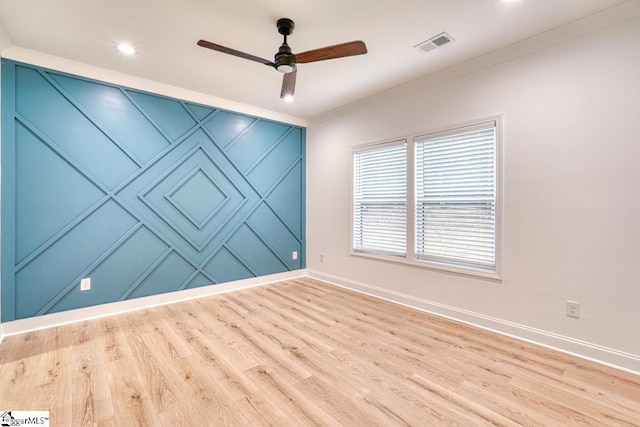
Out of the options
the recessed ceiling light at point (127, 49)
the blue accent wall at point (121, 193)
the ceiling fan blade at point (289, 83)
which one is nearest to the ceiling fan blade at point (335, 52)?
the ceiling fan blade at point (289, 83)

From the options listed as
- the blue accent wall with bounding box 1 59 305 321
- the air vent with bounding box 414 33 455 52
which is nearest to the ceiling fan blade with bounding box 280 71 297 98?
the air vent with bounding box 414 33 455 52

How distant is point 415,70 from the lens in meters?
3.13

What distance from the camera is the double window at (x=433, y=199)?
2.89 meters

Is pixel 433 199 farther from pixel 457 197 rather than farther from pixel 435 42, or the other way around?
pixel 435 42

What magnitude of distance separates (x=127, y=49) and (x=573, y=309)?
468cm

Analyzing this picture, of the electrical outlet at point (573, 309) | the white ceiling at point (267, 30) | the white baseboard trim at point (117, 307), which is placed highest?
the white ceiling at point (267, 30)

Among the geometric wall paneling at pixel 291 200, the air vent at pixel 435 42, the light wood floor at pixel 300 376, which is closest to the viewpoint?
the light wood floor at pixel 300 376

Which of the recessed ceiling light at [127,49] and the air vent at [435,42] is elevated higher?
the recessed ceiling light at [127,49]

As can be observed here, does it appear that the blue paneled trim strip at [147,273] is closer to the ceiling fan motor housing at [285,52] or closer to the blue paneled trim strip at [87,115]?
the blue paneled trim strip at [87,115]

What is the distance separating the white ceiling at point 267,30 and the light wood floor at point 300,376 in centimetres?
274

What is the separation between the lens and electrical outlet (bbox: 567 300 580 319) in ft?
7.70

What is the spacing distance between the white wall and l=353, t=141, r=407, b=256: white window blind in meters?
0.64

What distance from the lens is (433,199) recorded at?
10.8 ft

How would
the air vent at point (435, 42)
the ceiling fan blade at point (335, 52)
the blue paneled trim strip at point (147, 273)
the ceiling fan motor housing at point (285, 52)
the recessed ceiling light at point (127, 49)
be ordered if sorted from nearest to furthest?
the ceiling fan blade at point (335, 52) → the ceiling fan motor housing at point (285, 52) → the air vent at point (435, 42) → the recessed ceiling light at point (127, 49) → the blue paneled trim strip at point (147, 273)
